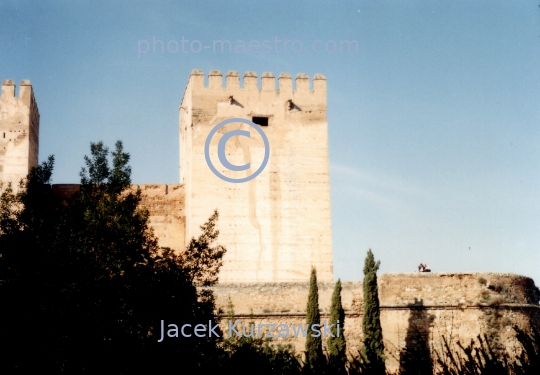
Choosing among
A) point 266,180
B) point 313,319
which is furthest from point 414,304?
point 266,180

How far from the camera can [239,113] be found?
23.3 metres

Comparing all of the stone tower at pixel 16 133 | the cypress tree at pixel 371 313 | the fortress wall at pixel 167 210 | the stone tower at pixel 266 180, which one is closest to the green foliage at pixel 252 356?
the cypress tree at pixel 371 313

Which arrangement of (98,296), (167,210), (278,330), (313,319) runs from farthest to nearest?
(167,210)
(278,330)
(313,319)
(98,296)

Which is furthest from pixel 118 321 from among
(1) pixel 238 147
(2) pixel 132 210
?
(1) pixel 238 147

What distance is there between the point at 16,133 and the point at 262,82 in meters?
7.26

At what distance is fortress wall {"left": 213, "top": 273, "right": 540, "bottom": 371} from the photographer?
19297mm

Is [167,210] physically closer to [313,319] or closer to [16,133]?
[16,133]

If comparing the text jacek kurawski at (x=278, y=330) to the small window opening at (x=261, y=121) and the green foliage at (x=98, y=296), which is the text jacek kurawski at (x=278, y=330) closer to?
the green foliage at (x=98, y=296)

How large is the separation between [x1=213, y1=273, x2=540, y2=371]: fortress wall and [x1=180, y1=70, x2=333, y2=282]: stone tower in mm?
2541

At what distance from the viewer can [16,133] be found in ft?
77.7

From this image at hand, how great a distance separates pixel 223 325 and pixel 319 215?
5.58m

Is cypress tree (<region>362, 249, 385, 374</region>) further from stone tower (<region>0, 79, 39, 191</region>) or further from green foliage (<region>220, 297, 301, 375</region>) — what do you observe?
stone tower (<region>0, 79, 39, 191</region>)

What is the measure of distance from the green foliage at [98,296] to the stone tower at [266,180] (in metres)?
7.00

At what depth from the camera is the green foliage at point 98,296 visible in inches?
513
